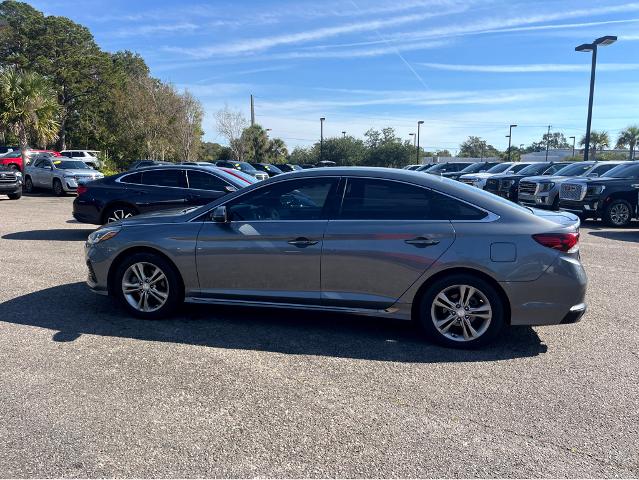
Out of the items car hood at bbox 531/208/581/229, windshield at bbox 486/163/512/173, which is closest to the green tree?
windshield at bbox 486/163/512/173

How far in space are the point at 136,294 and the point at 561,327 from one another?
14.2ft

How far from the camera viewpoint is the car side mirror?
17.2 feet

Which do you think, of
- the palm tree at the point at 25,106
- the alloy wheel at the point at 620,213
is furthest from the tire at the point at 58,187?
the alloy wheel at the point at 620,213

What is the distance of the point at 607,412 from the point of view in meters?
3.71

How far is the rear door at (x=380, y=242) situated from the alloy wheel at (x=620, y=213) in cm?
1149

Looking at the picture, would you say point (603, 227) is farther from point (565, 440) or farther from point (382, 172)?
point (565, 440)

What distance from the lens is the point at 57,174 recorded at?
21.3 metres

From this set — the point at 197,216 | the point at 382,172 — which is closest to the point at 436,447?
the point at 382,172

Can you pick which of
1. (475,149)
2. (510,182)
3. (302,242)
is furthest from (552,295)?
(475,149)

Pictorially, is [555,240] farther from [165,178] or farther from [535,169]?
[535,169]

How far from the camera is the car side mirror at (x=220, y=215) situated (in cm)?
524

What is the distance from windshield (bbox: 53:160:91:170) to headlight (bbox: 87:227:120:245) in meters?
17.9

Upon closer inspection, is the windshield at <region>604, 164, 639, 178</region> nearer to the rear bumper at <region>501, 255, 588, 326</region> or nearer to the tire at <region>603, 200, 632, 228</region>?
the tire at <region>603, 200, 632, 228</region>

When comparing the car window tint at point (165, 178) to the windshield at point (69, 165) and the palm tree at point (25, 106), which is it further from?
the palm tree at point (25, 106)
